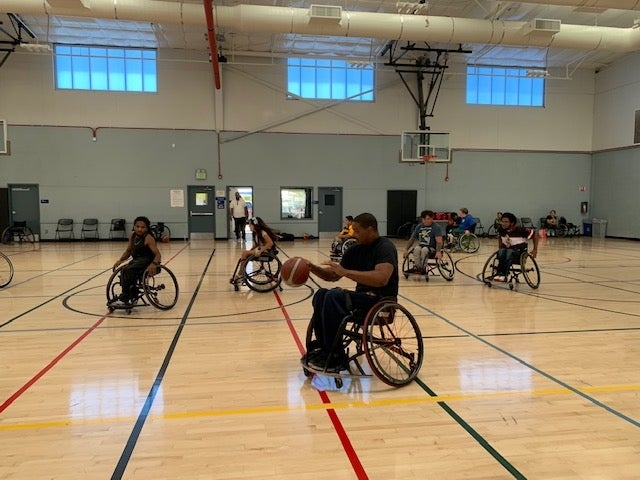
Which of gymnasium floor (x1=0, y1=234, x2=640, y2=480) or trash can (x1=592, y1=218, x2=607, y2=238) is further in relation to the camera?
trash can (x1=592, y1=218, x2=607, y2=238)

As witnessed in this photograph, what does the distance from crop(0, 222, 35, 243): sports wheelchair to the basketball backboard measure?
13533mm

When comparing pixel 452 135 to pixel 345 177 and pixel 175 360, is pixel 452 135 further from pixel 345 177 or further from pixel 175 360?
pixel 175 360

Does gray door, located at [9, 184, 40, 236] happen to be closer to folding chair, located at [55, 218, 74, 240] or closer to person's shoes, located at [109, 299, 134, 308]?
folding chair, located at [55, 218, 74, 240]

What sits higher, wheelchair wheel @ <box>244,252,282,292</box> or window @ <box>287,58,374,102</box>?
window @ <box>287,58,374,102</box>

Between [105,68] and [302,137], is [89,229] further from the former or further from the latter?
[302,137]

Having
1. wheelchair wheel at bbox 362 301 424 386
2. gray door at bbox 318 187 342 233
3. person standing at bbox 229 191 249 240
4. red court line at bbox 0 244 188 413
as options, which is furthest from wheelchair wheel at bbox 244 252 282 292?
gray door at bbox 318 187 342 233

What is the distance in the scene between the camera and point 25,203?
16.0m

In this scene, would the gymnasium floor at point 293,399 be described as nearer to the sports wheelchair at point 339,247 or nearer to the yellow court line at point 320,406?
the yellow court line at point 320,406

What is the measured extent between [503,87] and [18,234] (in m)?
19.1

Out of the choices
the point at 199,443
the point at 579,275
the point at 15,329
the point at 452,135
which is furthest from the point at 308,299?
the point at 452,135

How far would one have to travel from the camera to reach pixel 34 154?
15836 millimetres

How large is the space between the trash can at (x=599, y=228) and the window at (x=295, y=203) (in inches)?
474

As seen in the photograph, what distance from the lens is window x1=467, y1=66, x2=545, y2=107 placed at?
1819 cm

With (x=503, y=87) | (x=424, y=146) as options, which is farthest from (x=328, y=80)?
(x=503, y=87)
